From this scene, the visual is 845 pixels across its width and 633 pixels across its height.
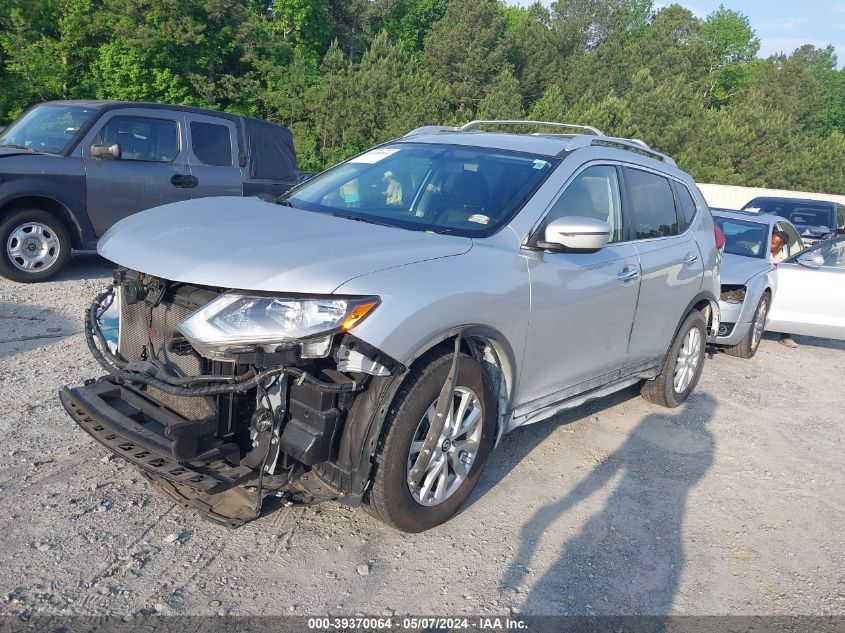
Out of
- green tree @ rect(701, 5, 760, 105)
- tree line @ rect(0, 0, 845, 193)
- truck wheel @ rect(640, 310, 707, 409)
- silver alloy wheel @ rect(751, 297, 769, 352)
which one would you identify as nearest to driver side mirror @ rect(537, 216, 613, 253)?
truck wheel @ rect(640, 310, 707, 409)

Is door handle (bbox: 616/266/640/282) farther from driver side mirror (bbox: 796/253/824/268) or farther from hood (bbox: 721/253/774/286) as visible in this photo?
driver side mirror (bbox: 796/253/824/268)

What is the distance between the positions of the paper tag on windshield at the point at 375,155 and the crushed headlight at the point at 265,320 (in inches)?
78.3

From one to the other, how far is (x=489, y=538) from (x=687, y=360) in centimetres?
307

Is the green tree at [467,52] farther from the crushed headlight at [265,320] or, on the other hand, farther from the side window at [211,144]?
the crushed headlight at [265,320]

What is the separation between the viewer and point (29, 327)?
20.3 ft

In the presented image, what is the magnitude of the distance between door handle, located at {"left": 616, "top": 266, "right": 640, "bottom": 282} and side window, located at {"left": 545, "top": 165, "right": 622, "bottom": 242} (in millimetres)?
206

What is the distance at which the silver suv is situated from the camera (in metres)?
3.01

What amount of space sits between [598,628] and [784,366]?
19.7ft

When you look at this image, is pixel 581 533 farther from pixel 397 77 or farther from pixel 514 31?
pixel 514 31

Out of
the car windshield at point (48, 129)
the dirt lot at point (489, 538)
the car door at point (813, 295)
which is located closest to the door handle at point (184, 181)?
the car windshield at point (48, 129)

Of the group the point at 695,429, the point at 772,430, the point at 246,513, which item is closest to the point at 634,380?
the point at 695,429

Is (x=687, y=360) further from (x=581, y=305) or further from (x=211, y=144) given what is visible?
(x=211, y=144)

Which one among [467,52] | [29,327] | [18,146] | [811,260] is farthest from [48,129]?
[467,52]

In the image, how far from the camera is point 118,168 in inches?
320
